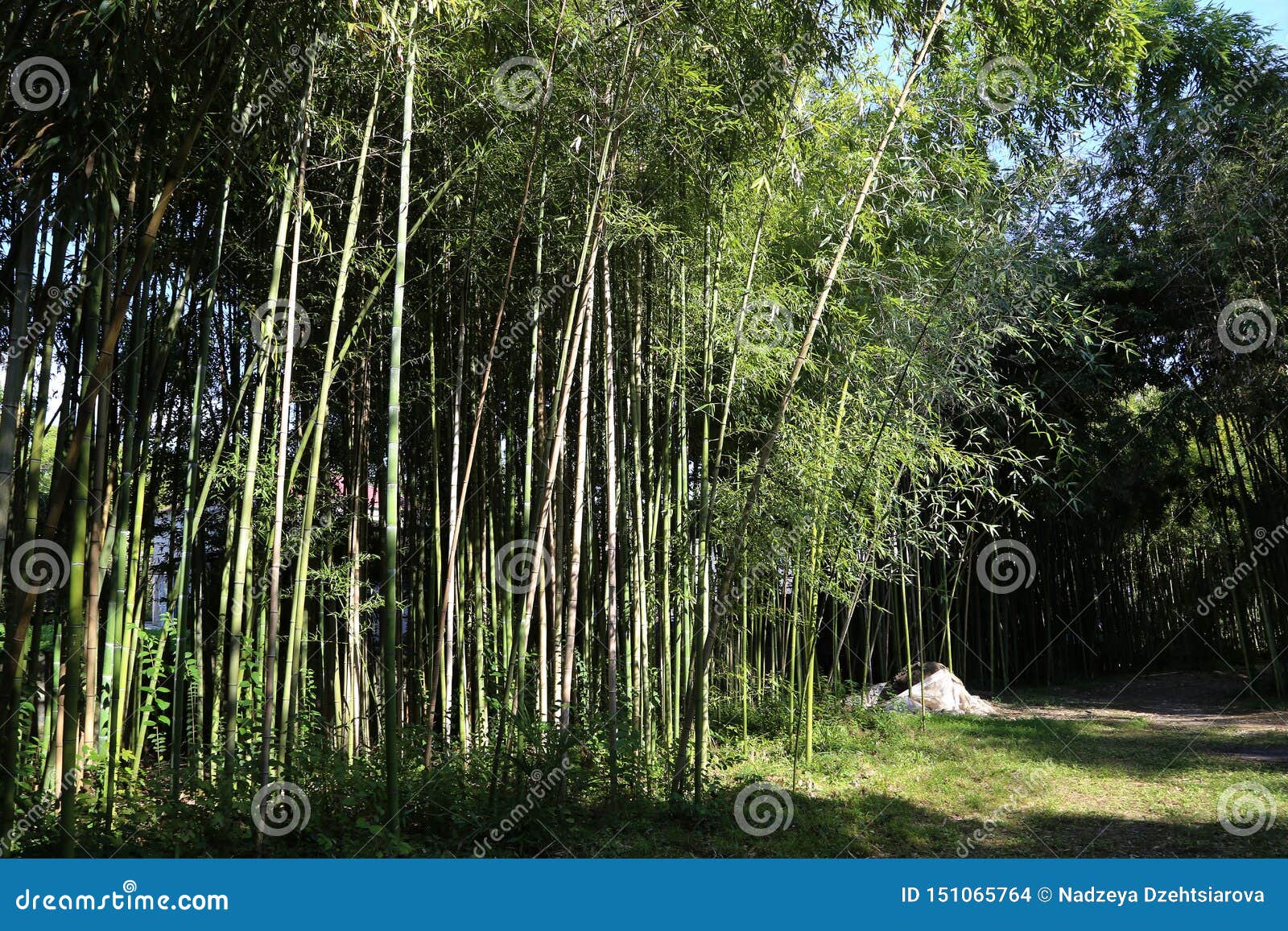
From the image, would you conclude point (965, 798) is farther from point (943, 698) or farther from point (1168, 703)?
point (1168, 703)

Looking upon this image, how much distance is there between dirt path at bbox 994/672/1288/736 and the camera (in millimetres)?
7008

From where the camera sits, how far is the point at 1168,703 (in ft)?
27.5

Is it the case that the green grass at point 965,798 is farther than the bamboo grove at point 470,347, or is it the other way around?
the green grass at point 965,798

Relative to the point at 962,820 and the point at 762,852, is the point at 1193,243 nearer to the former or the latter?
the point at 962,820

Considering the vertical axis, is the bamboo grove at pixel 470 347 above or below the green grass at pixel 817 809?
above

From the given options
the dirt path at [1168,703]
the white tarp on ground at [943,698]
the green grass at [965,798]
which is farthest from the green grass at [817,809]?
the white tarp on ground at [943,698]

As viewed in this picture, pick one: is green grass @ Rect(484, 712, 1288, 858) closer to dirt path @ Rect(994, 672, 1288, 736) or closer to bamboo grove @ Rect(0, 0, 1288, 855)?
bamboo grove @ Rect(0, 0, 1288, 855)

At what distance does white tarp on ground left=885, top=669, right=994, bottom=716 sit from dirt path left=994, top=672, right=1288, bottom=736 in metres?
0.25

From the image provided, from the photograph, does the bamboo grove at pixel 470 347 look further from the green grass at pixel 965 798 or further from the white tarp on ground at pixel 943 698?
the white tarp on ground at pixel 943 698

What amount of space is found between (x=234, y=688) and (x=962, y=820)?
3214 mm

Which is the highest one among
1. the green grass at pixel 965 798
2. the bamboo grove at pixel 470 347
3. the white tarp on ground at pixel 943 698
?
the bamboo grove at pixel 470 347

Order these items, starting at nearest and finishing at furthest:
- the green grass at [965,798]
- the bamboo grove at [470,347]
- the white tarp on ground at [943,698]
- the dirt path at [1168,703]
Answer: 1. the bamboo grove at [470,347]
2. the green grass at [965,798]
3. the dirt path at [1168,703]
4. the white tarp on ground at [943,698]

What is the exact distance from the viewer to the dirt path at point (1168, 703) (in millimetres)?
7008

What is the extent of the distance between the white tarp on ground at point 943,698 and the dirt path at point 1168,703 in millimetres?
248
